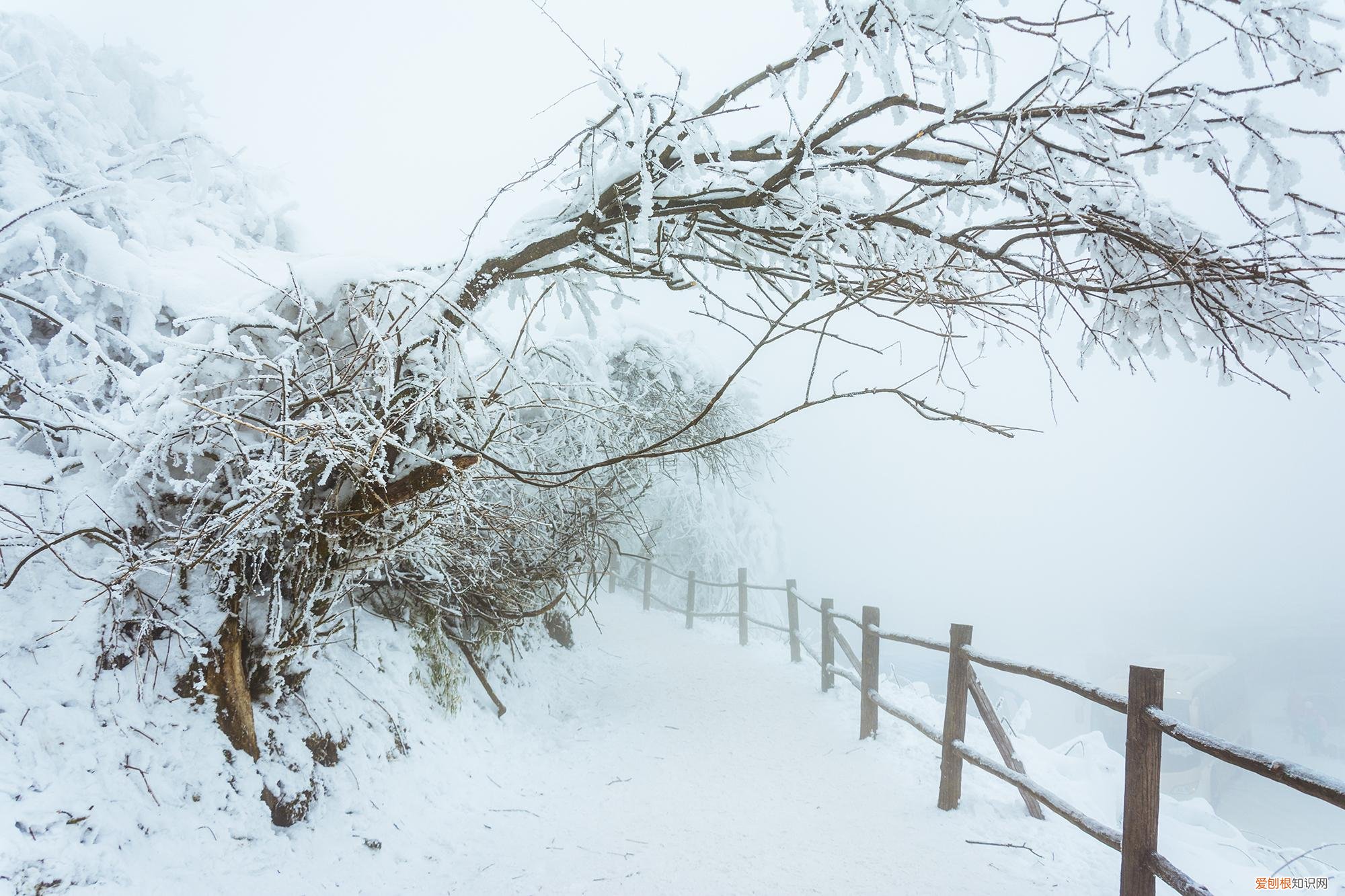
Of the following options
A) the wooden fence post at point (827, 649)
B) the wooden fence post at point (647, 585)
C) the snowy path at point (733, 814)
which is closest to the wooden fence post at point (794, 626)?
the wooden fence post at point (827, 649)

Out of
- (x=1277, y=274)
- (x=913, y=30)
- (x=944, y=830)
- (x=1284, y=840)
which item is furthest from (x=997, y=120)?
(x=1284, y=840)

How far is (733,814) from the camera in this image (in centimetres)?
380

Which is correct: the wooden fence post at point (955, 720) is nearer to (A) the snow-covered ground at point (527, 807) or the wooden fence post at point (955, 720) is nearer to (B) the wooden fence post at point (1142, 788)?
(A) the snow-covered ground at point (527, 807)

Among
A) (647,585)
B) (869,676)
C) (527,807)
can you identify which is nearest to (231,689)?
Answer: (527,807)

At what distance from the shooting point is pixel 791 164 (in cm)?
213

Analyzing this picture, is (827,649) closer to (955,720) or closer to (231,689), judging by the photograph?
(955,720)

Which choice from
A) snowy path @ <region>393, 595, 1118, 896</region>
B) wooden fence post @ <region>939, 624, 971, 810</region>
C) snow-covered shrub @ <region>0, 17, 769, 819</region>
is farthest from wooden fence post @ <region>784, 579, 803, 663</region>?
snow-covered shrub @ <region>0, 17, 769, 819</region>

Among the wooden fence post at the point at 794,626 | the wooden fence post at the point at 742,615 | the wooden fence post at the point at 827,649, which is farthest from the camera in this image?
the wooden fence post at the point at 742,615

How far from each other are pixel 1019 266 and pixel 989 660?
237 centimetres

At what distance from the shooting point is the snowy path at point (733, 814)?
2.96 metres

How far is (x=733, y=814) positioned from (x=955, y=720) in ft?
4.99

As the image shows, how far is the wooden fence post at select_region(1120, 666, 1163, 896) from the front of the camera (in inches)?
90.7

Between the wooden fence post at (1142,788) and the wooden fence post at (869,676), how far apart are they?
2668 mm

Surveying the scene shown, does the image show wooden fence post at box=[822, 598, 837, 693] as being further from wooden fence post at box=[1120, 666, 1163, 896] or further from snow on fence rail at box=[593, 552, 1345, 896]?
wooden fence post at box=[1120, 666, 1163, 896]
